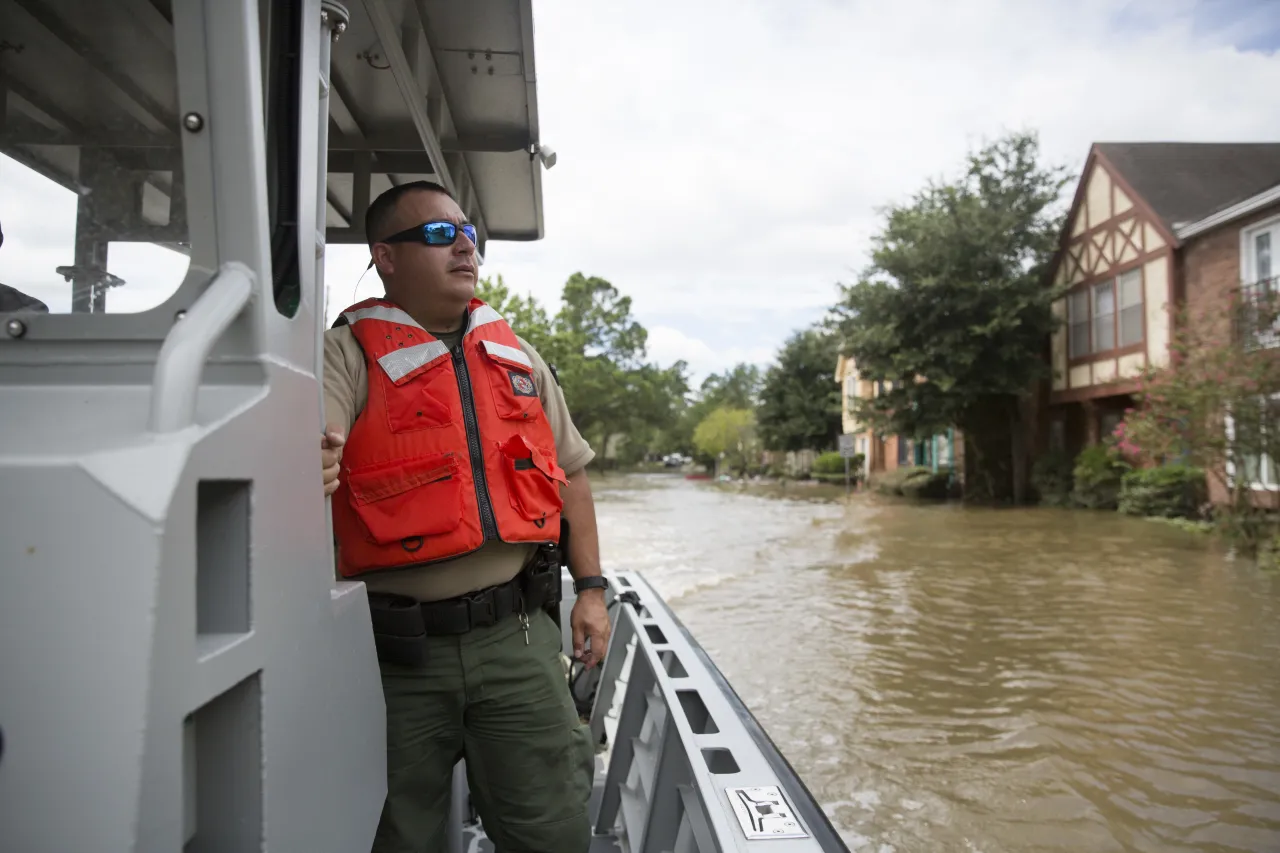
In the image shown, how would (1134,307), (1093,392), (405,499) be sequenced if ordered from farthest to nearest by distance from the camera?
1. (1093,392)
2. (1134,307)
3. (405,499)

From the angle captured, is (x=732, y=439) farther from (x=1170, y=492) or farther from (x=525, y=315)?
(x=1170, y=492)

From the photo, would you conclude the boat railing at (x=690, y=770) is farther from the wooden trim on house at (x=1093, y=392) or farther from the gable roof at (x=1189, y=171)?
the gable roof at (x=1189, y=171)

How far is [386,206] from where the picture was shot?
201cm

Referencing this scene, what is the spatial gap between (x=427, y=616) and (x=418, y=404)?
46 cm

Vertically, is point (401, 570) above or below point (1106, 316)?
below

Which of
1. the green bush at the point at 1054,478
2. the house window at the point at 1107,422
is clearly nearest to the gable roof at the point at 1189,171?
the house window at the point at 1107,422

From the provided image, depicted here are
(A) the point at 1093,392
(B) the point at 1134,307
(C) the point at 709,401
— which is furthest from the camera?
(C) the point at 709,401

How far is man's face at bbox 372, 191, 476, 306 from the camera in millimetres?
1959

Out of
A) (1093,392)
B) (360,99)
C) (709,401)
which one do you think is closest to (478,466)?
(360,99)

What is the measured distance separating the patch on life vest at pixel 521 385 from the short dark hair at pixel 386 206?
46 cm

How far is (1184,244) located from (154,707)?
756 inches

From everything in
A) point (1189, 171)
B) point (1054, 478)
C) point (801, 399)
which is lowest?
point (1054, 478)

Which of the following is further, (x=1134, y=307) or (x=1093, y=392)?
(x=1093, y=392)

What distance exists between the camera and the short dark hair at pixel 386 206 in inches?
78.4
